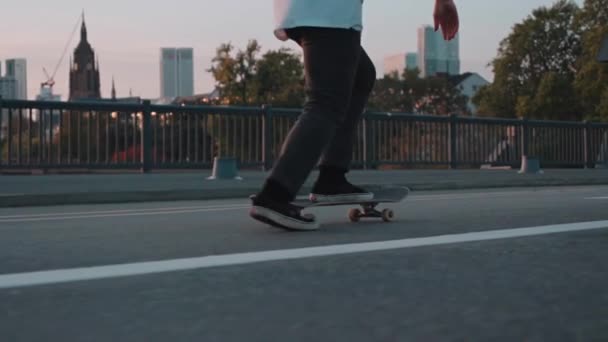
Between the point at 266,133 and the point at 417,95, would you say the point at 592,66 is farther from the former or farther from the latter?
the point at 266,133

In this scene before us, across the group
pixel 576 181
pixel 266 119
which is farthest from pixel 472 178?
pixel 266 119

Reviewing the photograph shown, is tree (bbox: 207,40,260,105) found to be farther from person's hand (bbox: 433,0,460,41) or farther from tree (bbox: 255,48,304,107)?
person's hand (bbox: 433,0,460,41)

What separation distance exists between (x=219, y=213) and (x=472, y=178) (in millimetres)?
7585

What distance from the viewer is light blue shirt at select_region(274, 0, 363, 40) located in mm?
3963

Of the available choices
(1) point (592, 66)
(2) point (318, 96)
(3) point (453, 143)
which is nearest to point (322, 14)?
(2) point (318, 96)

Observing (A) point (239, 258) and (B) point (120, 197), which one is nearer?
(A) point (239, 258)

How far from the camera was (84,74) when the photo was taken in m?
167

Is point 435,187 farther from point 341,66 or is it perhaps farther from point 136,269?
point 136,269

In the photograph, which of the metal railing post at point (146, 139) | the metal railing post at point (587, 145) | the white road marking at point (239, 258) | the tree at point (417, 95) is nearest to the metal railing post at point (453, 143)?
the metal railing post at point (587, 145)

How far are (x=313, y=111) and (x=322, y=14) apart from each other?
0.45m

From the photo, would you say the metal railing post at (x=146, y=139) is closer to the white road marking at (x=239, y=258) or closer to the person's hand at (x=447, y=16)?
the person's hand at (x=447, y=16)

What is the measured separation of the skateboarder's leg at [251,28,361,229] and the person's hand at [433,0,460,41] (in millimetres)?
759

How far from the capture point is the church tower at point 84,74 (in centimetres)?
16312

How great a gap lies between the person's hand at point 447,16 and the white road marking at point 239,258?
1394 mm
